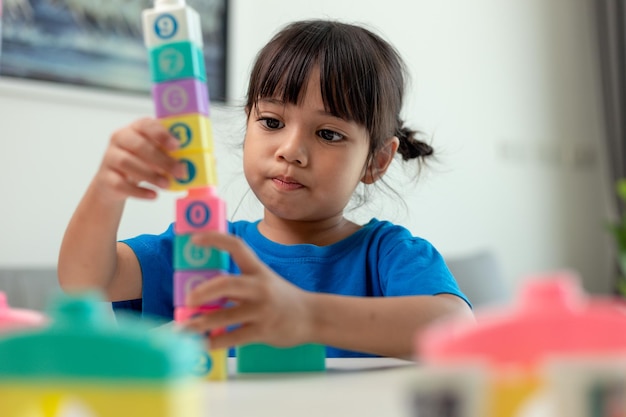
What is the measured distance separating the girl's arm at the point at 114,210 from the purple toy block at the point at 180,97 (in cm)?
2

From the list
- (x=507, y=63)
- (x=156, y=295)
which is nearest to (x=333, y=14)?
(x=507, y=63)

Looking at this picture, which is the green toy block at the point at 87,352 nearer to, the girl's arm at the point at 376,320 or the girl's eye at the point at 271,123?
the girl's arm at the point at 376,320

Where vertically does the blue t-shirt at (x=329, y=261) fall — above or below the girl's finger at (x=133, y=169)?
below

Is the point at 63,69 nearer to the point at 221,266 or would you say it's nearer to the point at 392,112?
the point at 392,112

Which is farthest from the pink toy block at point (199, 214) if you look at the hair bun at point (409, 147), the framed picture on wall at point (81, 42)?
the framed picture on wall at point (81, 42)

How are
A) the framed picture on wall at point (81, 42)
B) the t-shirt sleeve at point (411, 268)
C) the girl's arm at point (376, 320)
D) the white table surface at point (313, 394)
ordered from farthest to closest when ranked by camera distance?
the framed picture on wall at point (81, 42), the t-shirt sleeve at point (411, 268), the girl's arm at point (376, 320), the white table surface at point (313, 394)

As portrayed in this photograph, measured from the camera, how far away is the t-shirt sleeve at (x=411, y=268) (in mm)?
917

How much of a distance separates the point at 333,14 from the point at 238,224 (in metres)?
1.70

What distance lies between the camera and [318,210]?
3.71ft

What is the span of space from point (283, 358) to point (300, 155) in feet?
1.38

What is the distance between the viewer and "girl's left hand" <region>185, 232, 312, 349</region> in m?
0.56

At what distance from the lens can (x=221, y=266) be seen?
586 mm

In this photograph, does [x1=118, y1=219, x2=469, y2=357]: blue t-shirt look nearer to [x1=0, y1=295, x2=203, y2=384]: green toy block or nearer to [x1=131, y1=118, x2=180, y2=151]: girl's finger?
[x1=131, y1=118, x2=180, y2=151]: girl's finger

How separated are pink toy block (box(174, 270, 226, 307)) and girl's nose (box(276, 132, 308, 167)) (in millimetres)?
469
